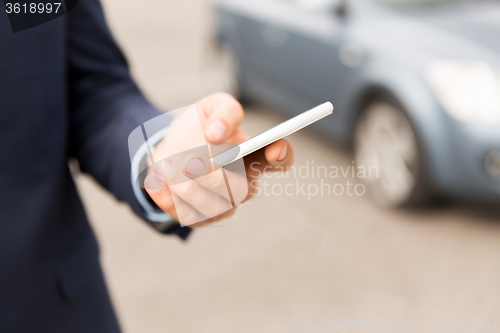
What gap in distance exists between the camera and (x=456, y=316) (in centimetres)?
242

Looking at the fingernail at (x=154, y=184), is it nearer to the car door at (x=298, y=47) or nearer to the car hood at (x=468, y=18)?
the car hood at (x=468, y=18)

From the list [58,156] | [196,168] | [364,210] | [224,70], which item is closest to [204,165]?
[196,168]

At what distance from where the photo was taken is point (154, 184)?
2.89 ft

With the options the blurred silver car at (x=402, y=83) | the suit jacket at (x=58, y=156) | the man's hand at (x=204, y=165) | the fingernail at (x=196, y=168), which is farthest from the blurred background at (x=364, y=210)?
the fingernail at (x=196, y=168)

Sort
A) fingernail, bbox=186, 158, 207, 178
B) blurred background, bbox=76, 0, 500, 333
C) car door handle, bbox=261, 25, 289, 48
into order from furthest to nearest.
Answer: car door handle, bbox=261, 25, 289, 48 < blurred background, bbox=76, 0, 500, 333 < fingernail, bbox=186, 158, 207, 178

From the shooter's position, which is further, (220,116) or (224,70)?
(224,70)

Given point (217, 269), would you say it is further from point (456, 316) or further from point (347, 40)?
point (347, 40)

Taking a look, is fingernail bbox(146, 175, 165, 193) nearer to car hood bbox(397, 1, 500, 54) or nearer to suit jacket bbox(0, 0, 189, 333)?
suit jacket bbox(0, 0, 189, 333)

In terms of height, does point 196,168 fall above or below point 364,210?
above

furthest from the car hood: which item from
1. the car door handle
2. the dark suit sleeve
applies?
the dark suit sleeve

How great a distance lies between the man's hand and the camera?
813mm

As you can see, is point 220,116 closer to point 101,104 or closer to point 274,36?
point 101,104

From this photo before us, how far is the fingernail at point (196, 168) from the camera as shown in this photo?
2.60ft

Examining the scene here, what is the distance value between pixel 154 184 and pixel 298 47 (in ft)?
9.98
